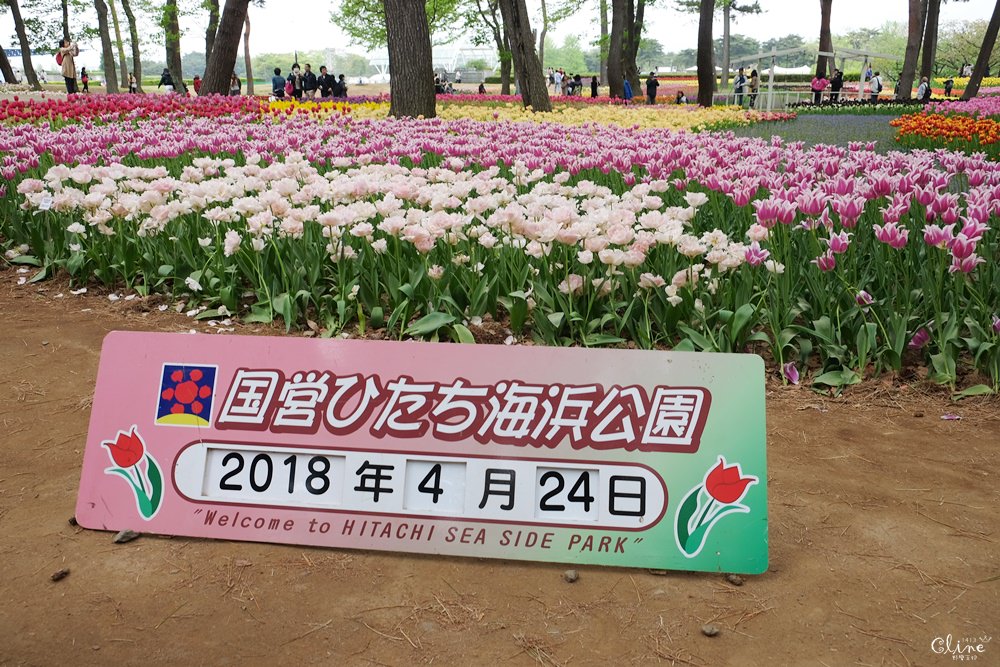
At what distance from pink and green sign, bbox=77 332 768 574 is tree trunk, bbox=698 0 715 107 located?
68.1 feet

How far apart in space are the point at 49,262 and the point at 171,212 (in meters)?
1.64

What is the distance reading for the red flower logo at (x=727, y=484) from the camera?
2264 mm

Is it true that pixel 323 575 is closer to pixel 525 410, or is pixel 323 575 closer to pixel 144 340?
pixel 525 410

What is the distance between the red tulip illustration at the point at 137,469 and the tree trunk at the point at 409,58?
10174mm

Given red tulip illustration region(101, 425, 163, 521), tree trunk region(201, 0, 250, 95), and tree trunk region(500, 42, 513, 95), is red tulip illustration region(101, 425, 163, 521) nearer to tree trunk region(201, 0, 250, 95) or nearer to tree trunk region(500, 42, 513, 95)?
tree trunk region(201, 0, 250, 95)

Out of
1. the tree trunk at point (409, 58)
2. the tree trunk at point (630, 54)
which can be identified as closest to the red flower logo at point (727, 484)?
the tree trunk at point (409, 58)

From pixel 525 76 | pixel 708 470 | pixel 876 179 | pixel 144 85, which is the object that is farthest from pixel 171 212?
pixel 144 85

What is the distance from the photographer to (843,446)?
313cm

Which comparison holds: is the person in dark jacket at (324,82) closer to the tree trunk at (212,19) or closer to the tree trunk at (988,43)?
the tree trunk at (212,19)

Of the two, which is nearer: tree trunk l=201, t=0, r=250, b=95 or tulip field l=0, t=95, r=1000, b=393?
tulip field l=0, t=95, r=1000, b=393

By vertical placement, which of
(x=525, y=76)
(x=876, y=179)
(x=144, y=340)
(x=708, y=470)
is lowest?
(x=708, y=470)

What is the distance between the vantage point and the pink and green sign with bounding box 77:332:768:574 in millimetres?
2279

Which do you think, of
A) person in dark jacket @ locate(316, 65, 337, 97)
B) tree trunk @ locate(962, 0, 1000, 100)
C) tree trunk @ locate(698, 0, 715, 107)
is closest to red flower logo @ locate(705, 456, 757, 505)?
tree trunk @ locate(698, 0, 715, 107)

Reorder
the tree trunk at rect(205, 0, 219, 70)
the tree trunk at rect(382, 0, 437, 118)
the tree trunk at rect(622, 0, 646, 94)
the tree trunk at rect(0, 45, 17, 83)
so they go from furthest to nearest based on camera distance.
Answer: the tree trunk at rect(622, 0, 646, 94), the tree trunk at rect(0, 45, 17, 83), the tree trunk at rect(205, 0, 219, 70), the tree trunk at rect(382, 0, 437, 118)
